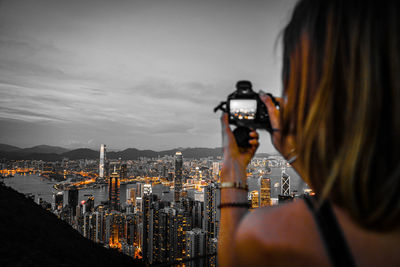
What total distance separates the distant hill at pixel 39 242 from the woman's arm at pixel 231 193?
233 centimetres

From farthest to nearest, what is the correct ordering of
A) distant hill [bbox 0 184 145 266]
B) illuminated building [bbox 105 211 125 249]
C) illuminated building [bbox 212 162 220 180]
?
1. illuminated building [bbox 105 211 125 249]
2. distant hill [bbox 0 184 145 266]
3. illuminated building [bbox 212 162 220 180]

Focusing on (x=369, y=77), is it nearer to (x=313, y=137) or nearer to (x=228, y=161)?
(x=313, y=137)

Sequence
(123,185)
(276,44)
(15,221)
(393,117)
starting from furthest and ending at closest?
(123,185) < (15,221) < (276,44) < (393,117)

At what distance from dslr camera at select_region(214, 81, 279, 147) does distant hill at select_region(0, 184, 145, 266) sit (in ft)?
7.62

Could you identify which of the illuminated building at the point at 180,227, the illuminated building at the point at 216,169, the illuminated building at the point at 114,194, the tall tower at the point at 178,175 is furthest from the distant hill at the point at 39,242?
the tall tower at the point at 178,175

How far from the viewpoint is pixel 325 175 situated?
1.09 ft

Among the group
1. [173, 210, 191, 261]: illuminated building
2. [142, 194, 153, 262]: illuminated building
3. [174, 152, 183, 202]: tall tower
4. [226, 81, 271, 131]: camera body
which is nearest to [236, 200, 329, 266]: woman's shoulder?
[226, 81, 271, 131]: camera body

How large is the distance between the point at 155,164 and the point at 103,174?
11.2 metres

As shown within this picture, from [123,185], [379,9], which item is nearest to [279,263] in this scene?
[379,9]

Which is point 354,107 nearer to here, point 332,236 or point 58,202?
point 332,236

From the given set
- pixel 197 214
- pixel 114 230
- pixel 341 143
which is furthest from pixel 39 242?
pixel 114 230

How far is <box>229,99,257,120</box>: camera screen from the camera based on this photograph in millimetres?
695

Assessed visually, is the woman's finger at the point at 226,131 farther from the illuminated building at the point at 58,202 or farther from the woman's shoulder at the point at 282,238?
the illuminated building at the point at 58,202

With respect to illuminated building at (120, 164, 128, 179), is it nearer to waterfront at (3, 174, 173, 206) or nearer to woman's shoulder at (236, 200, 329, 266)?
waterfront at (3, 174, 173, 206)
